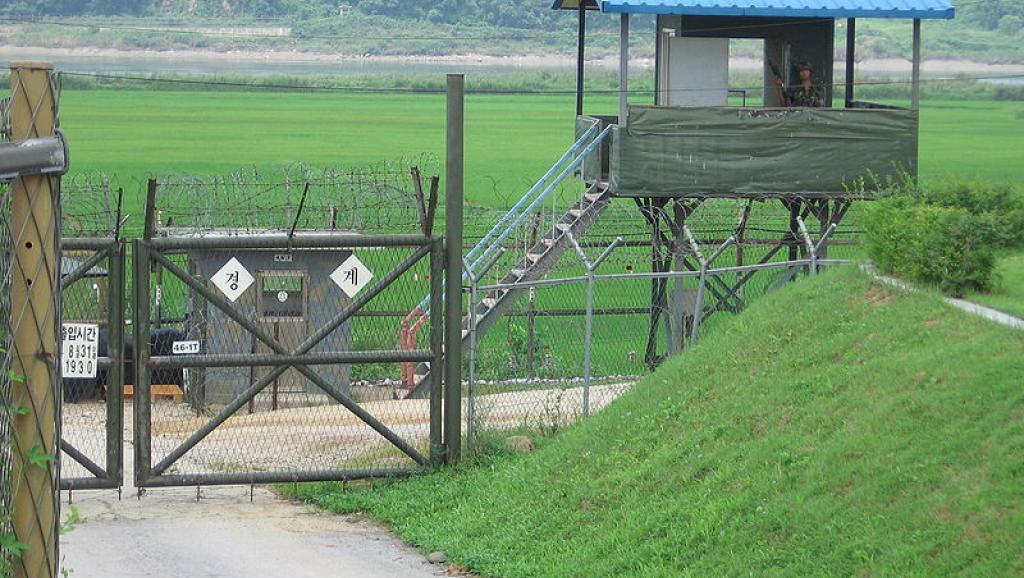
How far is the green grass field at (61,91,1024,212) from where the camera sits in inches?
2736

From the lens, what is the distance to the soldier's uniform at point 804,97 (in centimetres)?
2484

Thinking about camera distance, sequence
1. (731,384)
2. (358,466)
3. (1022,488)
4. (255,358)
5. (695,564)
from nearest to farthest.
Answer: (1022,488) → (695,564) → (731,384) → (255,358) → (358,466)

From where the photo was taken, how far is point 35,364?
21.7 ft

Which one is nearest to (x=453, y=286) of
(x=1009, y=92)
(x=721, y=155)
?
(x=721, y=155)

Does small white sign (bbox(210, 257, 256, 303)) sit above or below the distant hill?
below

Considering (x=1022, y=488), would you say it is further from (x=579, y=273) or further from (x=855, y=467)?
(x=579, y=273)

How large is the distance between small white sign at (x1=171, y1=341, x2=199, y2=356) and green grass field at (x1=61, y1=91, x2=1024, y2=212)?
3496 cm

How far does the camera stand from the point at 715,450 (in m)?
11.0

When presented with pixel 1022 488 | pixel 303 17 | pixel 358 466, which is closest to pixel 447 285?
pixel 358 466

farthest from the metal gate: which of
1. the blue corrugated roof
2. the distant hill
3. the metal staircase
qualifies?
the distant hill

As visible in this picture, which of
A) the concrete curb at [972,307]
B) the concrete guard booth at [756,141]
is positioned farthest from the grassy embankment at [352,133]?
the concrete curb at [972,307]

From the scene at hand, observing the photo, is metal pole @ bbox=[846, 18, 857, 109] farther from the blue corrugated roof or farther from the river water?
the river water

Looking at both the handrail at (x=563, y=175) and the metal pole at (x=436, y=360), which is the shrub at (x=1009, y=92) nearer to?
the handrail at (x=563, y=175)

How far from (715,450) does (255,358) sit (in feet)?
13.3
